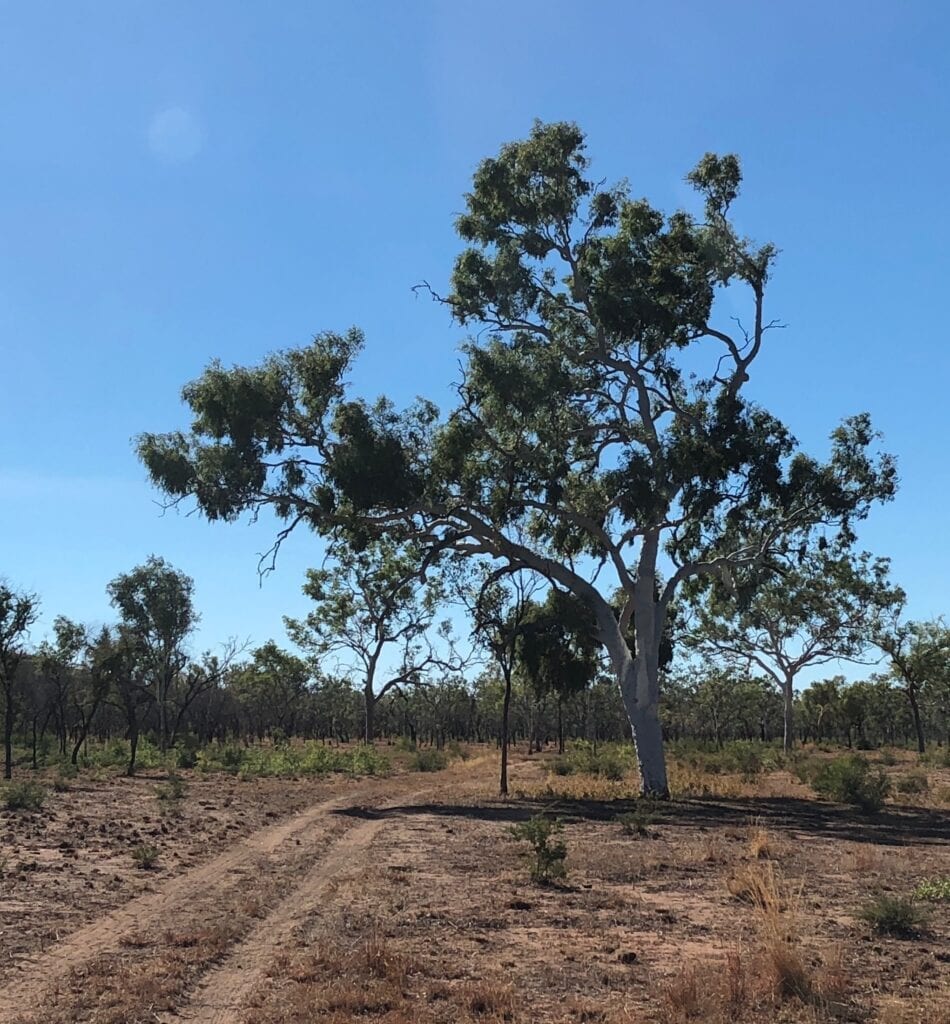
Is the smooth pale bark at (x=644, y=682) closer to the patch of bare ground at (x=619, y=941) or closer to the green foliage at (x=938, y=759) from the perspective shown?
the patch of bare ground at (x=619, y=941)

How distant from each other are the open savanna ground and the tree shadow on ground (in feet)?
0.63

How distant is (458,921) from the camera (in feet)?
31.4

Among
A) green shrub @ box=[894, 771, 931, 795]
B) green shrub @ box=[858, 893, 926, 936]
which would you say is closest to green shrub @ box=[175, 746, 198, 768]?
green shrub @ box=[894, 771, 931, 795]

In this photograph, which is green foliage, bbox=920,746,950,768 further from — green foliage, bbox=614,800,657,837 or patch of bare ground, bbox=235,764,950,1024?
patch of bare ground, bbox=235,764,950,1024

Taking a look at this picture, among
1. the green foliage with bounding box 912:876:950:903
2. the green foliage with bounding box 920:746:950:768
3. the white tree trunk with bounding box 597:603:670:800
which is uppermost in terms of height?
the white tree trunk with bounding box 597:603:670:800

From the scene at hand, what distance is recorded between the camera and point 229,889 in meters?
11.3

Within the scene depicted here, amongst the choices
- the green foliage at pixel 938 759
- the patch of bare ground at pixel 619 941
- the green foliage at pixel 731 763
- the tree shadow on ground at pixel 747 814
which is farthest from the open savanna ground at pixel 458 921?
the green foliage at pixel 938 759

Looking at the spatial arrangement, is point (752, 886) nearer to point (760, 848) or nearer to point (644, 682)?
point (760, 848)

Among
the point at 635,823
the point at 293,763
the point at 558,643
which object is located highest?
the point at 558,643

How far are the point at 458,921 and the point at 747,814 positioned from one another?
1304cm

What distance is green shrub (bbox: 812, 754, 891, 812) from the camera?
2309cm

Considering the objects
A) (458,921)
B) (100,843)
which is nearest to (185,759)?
(100,843)

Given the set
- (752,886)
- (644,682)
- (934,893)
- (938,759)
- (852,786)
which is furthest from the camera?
(938,759)

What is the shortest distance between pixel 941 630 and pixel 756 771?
2627cm
